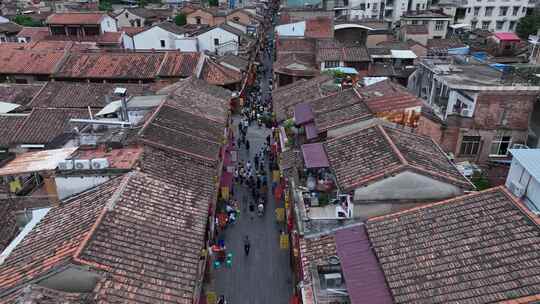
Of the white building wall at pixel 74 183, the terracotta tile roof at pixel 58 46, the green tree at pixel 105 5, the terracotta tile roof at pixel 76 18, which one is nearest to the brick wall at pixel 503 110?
the white building wall at pixel 74 183

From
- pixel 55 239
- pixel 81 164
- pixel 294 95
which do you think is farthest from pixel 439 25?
pixel 55 239

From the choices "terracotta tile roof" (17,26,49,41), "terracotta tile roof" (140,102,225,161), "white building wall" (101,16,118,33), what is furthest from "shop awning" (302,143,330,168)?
"terracotta tile roof" (17,26,49,41)

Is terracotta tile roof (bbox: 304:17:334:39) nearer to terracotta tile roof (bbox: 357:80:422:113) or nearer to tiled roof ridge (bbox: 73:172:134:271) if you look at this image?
terracotta tile roof (bbox: 357:80:422:113)

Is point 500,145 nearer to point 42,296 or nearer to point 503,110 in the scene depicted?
point 503,110

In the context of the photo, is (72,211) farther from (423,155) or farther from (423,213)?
(423,155)

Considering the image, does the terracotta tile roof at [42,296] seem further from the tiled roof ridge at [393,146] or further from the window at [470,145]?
the window at [470,145]

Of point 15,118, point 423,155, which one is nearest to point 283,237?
point 423,155
